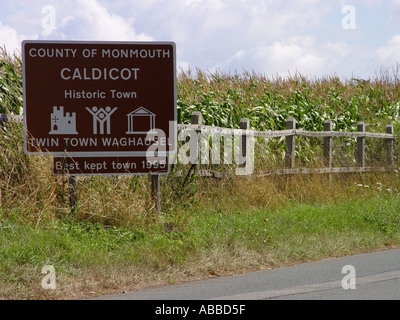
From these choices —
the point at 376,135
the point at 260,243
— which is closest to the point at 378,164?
the point at 376,135

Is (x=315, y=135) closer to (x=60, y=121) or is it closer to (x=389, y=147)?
(x=389, y=147)

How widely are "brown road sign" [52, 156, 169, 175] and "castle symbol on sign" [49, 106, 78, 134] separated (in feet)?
1.38

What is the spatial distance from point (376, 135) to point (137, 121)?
413 inches

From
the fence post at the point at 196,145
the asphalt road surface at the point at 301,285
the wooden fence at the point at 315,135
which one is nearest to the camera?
the asphalt road surface at the point at 301,285

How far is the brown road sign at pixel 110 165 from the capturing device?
375 inches

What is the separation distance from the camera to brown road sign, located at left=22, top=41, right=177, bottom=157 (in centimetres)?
948

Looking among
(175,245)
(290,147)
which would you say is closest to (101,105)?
(175,245)

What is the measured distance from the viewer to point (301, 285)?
282 inches

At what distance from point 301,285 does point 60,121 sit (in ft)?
14.9

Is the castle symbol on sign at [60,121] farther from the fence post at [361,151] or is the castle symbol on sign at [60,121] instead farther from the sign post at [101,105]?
the fence post at [361,151]

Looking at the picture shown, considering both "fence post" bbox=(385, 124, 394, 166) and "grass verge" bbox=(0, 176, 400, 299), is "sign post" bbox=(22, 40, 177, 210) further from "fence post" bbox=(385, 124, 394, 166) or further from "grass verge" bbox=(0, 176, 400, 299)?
"fence post" bbox=(385, 124, 394, 166)

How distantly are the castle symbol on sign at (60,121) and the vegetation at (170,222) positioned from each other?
1.91ft

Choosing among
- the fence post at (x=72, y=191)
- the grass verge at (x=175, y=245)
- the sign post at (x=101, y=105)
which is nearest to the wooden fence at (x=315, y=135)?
the grass verge at (x=175, y=245)
